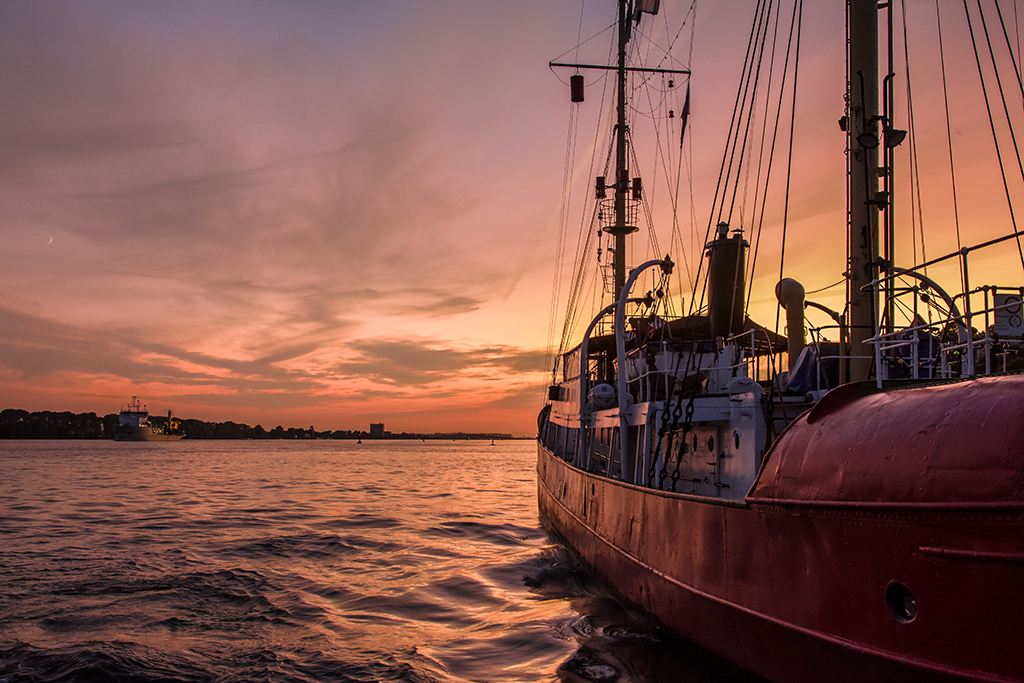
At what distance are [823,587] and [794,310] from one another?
23.2 feet

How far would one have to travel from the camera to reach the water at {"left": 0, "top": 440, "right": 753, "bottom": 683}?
844 centimetres

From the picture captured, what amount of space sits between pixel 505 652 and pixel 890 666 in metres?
5.94

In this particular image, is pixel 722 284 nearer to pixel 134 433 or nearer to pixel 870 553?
pixel 870 553

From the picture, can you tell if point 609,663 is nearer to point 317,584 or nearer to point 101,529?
point 317,584

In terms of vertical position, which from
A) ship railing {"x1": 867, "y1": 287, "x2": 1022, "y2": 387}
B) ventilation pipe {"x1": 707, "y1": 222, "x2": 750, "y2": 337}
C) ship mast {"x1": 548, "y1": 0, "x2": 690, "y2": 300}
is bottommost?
ship railing {"x1": 867, "y1": 287, "x2": 1022, "y2": 387}

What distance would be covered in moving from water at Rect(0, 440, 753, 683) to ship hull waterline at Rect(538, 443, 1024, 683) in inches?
31.5

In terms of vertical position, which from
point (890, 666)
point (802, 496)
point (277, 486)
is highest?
point (802, 496)

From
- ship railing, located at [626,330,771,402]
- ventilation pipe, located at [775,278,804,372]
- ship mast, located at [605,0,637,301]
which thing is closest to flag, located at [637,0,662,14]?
ship mast, located at [605,0,637,301]

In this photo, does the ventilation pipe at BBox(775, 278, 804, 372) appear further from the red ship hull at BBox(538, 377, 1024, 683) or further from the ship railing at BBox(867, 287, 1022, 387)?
the red ship hull at BBox(538, 377, 1024, 683)

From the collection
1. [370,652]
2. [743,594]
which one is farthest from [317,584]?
[743,594]

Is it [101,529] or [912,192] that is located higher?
[912,192]

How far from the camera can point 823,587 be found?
5418 mm

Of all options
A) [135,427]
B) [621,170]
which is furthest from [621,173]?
[135,427]

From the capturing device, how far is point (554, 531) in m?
20.6
